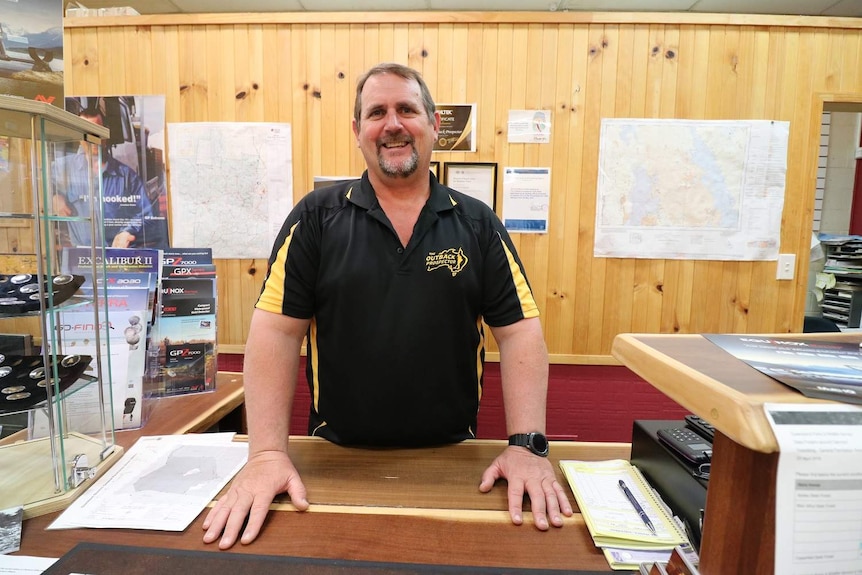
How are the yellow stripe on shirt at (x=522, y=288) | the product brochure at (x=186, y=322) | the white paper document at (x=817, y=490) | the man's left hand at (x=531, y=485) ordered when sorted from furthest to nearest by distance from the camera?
the product brochure at (x=186, y=322)
the yellow stripe on shirt at (x=522, y=288)
the man's left hand at (x=531, y=485)
the white paper document at (x=817, y=490)

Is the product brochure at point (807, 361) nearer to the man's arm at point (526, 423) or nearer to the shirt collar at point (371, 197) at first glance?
the man's arm at point (526, 423)

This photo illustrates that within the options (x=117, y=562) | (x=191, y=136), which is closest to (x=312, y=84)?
(x=191, y=136)

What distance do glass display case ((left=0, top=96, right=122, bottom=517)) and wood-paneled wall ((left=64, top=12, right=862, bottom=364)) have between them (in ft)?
4.33

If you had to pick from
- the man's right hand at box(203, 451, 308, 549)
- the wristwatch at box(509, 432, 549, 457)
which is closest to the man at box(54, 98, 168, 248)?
the man's right hand at box(203, 451, 308, 549)

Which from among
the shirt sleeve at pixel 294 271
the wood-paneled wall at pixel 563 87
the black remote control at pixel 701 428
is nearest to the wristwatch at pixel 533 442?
the black remote control at pixel 701 428

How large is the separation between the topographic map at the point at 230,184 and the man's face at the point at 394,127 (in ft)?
3.85

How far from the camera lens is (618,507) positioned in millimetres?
890

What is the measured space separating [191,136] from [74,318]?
4.69 feet

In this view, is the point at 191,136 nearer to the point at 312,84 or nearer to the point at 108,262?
the point at 312,84

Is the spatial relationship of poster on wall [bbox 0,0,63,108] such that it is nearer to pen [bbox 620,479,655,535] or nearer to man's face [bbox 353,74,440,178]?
man's face [bbox 353,74,440,178]

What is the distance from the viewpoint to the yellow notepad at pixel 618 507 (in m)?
0.80

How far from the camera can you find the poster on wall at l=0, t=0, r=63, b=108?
34.2 inches

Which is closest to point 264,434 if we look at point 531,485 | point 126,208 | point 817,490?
point 531,485

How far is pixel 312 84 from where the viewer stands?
232 cm
